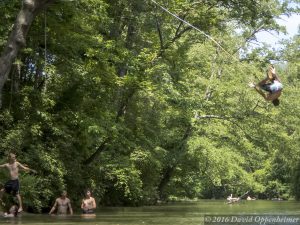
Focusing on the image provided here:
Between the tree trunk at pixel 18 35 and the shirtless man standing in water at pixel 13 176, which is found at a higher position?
the tree trunk at pixel 18 35

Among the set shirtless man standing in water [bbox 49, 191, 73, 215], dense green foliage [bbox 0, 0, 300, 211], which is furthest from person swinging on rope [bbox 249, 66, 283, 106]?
shirtless man standing in water [bbox 49, 191, 73, 215]

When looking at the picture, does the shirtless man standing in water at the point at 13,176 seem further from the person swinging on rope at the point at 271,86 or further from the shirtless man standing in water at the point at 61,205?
the person swinging on rope at the point at 271,86

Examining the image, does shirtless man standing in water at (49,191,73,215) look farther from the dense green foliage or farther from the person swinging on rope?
the person swinging on rope

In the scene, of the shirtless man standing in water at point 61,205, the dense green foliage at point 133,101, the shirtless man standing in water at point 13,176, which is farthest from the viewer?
the dense green foliage at point 133,101

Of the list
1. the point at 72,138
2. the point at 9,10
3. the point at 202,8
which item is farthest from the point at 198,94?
the point at 9,10

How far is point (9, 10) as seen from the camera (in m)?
19.8

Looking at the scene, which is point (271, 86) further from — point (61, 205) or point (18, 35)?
point (61, 205)

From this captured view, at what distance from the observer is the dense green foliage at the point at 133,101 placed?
70.0 feet

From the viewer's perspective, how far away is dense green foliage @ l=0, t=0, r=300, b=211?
21344mm

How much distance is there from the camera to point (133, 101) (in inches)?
1136

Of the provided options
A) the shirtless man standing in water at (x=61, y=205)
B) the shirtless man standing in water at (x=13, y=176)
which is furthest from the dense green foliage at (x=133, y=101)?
the shirtless man standing in water at (x=13, y=176)

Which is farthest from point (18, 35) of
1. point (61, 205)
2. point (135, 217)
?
point (135, 217)

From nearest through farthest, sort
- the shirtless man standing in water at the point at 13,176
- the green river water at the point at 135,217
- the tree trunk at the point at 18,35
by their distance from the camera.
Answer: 1. the tree trunk at the point at 18,35
2. the green river water at the point at 135,217
3. the shirtless man standing in water at the point at 13,176

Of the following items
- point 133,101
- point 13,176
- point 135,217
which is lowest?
point 135,217
